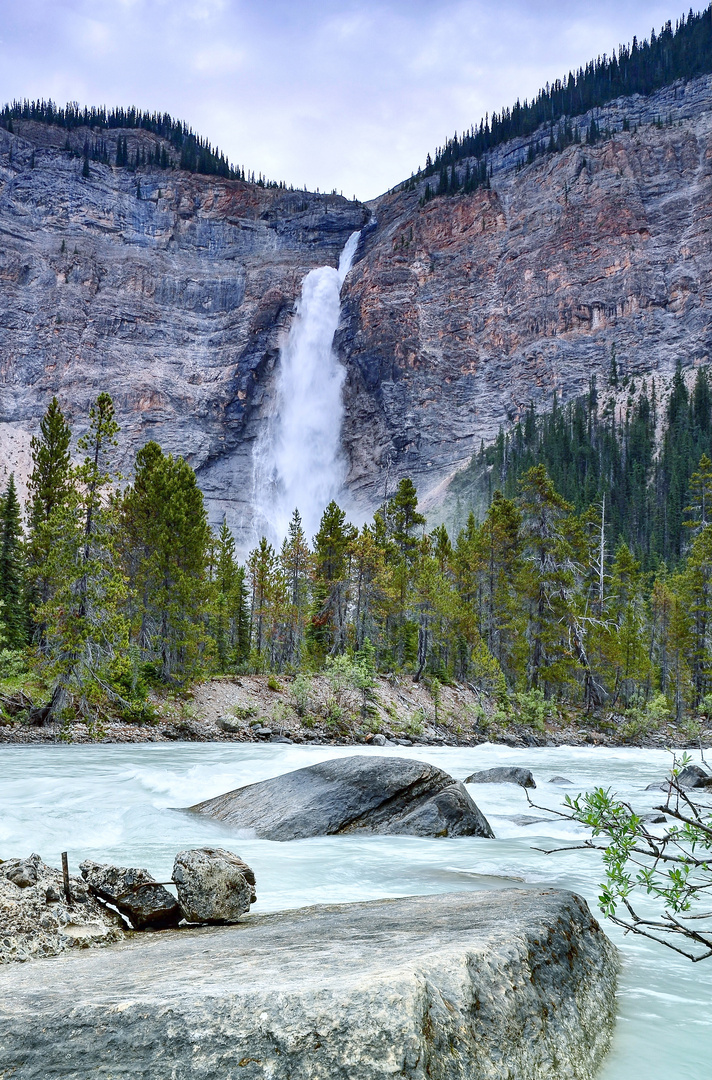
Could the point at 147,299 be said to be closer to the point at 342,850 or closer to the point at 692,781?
the point at 692,781

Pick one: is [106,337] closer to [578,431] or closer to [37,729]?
[578,431]

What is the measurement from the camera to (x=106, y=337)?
377 feet

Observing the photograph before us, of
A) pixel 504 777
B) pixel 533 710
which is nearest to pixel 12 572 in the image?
pixel 533 710

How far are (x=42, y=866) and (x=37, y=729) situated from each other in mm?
19375

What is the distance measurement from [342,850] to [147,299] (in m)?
128

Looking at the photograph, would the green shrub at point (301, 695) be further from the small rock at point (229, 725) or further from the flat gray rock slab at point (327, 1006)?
the flat gray rock slab at point (327, 1006)

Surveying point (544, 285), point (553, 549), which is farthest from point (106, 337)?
point (553, 549)

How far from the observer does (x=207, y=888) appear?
488 centimetres

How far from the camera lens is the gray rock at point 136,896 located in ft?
16.0

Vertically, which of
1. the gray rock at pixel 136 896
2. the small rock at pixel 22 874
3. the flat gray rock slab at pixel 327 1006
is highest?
the flat gray rock slab at pixel 327 1006

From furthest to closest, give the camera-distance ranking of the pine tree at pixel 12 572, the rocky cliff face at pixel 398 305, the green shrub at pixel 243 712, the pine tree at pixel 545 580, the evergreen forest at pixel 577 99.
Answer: the evergreen forest at pixel 577 99, the rocky cliff face at pixel 398 305, the pine tree at pixel 12 572, the pine tree at pixel 545 580, the green shrub at pixel 243 712

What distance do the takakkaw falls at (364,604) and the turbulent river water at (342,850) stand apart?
0.07 meters

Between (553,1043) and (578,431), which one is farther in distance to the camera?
(578,431)

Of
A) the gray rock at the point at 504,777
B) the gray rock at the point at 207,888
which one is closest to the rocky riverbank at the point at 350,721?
the gray rock at the point at 504,777
